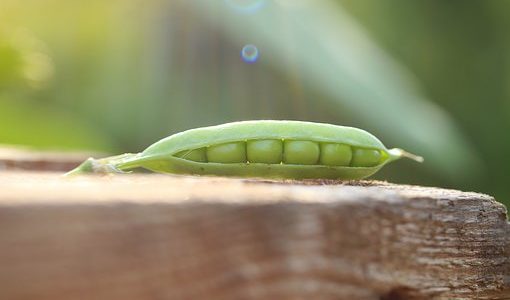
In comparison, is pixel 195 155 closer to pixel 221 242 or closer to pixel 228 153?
pixel 228 153

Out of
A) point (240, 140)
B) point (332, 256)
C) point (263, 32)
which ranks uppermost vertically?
point (263, 32)

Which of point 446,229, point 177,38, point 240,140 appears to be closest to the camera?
point 446,229

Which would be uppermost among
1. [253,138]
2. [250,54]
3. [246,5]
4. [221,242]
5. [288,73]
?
[246,5]

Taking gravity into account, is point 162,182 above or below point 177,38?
below

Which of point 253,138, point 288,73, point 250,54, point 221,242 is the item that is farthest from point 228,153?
point 250,54

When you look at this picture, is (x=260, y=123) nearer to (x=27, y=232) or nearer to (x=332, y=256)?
(x=332, y=256)

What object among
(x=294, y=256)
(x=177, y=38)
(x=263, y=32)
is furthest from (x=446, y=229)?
(x=177, y=38)

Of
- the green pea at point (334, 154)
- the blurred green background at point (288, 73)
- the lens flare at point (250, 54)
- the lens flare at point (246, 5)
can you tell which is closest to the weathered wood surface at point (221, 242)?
the green pea at point (334, 154)
